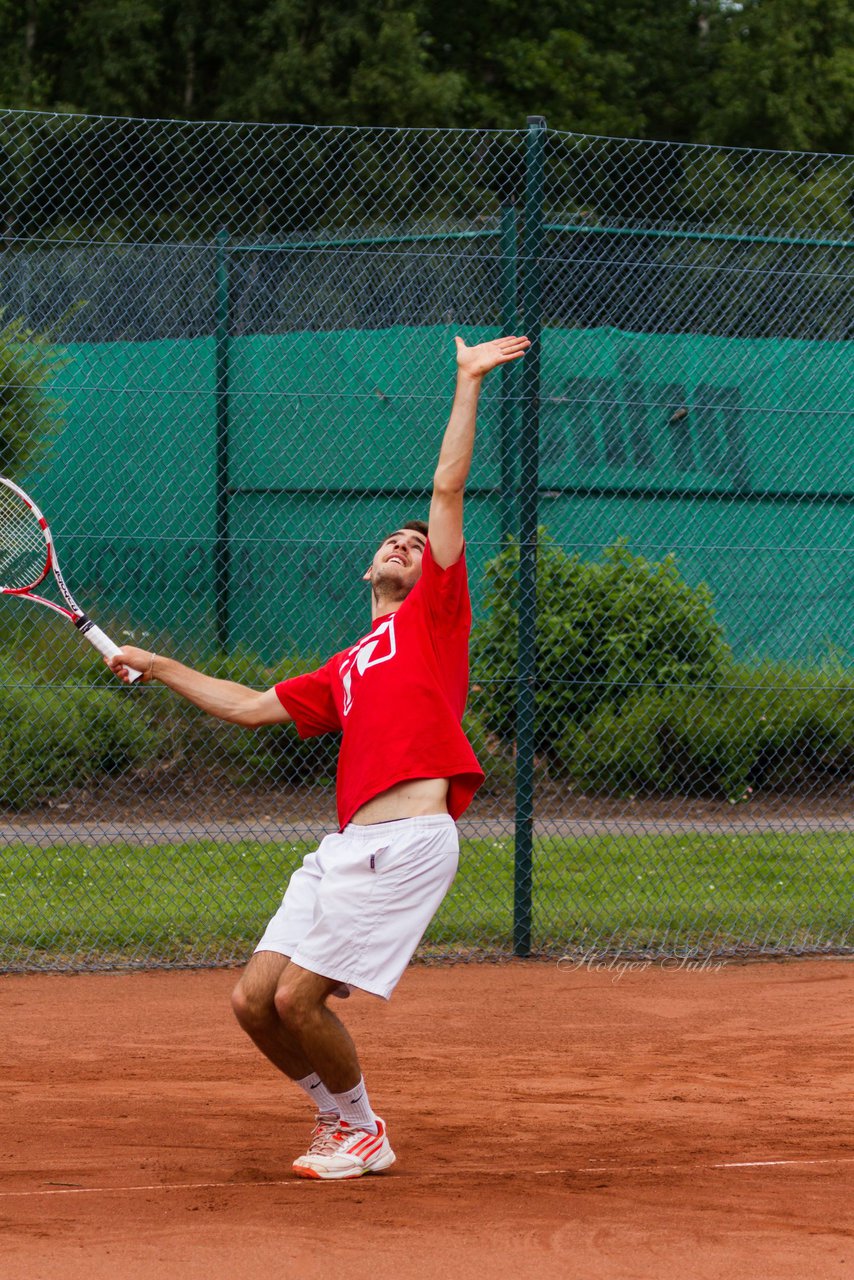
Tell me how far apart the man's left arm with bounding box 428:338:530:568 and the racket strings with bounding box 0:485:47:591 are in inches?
76.9

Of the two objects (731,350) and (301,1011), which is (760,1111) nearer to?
(301,1011)

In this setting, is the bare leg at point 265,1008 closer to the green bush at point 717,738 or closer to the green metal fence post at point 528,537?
the green metal fence post at point 528,537

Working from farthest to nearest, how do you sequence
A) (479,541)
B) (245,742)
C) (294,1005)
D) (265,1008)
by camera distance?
(479,541)
(245,742)
(265,1008)
(294,1005)

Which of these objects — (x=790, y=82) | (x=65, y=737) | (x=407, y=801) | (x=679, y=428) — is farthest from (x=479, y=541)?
(x=790, y=82)

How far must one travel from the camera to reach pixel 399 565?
4492 millimetres

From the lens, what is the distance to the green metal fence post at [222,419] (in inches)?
348

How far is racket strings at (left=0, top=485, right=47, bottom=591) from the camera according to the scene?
18.6ft

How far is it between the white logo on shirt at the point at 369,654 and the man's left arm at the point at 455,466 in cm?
26

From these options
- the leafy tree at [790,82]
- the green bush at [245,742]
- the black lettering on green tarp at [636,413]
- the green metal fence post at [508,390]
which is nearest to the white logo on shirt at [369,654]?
the green metal fence post at [508,390]

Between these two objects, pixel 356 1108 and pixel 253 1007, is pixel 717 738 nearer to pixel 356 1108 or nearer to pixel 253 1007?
pixel 356 1108

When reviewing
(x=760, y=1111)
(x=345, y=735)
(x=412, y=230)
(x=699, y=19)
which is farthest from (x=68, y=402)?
(x=699, y=19)

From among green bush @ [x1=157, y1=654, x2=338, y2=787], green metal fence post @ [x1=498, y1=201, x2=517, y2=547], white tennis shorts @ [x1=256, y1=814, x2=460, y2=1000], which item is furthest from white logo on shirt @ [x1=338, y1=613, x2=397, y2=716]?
green bush @ [x1=157, y1=654, x2=338, y2=787]

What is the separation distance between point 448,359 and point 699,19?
22270mm

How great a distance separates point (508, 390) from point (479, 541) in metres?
1.67
